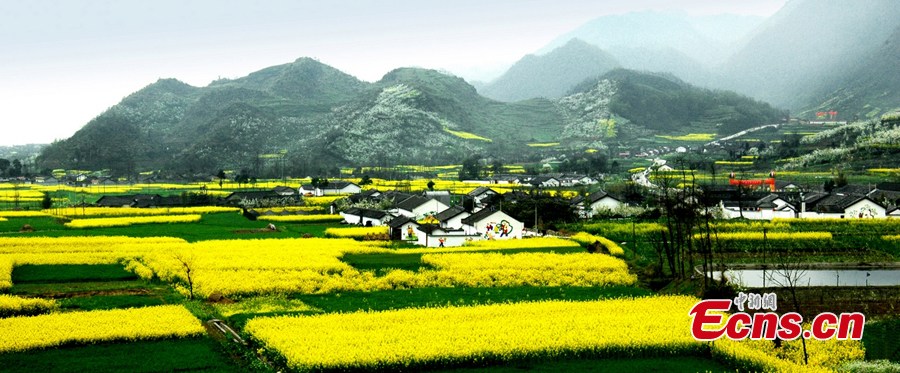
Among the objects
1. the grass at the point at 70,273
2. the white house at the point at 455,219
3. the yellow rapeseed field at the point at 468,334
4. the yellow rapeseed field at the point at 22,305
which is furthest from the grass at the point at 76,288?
the white house at the point at 455,219

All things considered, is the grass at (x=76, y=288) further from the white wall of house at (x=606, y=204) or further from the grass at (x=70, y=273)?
the white wall of house at (x=606, y=204)

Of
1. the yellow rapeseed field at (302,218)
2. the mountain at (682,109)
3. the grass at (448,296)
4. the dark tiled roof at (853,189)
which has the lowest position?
the yellow rapeseed field at (302,218)

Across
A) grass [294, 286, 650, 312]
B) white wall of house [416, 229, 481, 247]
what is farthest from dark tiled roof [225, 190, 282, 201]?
grass [294, 286, 650, 312]

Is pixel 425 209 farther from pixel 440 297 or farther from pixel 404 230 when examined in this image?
pixel 440 297

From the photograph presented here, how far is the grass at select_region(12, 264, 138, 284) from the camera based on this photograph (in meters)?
33.1

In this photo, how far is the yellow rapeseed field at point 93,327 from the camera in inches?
823

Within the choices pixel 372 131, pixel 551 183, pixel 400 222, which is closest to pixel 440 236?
pixel 400 222

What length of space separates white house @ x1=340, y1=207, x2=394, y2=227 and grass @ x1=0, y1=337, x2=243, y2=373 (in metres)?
38.6

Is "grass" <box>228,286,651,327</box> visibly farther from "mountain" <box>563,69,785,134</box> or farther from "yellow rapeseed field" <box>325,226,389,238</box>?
"mountain" <box>563,69,785,134</box>

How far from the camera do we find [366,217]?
61750 millimetres

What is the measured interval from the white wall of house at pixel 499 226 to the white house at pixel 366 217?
11.0 meters

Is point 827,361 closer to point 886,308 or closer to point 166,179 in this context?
point 886,308

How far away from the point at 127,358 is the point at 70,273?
17355mm

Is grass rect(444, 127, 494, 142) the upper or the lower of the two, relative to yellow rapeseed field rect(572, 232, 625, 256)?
upper
